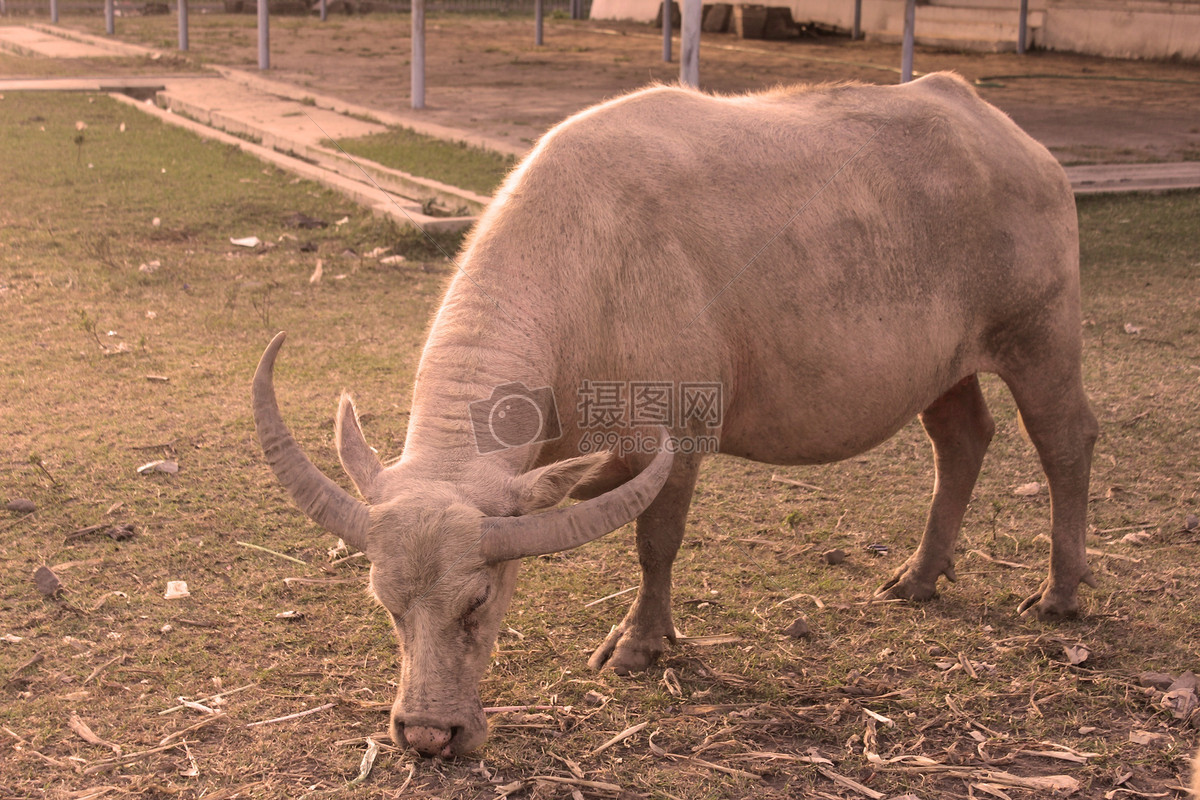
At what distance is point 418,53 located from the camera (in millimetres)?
14367

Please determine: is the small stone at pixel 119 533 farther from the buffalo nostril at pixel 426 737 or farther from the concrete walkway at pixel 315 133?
the concrete walkway at pixel 315 133

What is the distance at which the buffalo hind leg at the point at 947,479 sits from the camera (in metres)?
4.67

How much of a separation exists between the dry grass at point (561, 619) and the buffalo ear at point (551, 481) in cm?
91

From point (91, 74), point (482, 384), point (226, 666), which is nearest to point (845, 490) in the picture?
point (482, 384)

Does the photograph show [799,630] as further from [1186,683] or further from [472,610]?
[472,610]

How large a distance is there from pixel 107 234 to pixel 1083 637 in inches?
335

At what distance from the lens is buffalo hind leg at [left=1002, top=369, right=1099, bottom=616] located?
4.49 meters

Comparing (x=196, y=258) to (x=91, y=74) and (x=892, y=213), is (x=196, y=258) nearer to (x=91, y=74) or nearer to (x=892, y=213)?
(x=892, y=213)

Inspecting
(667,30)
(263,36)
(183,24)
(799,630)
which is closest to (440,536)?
(799,630)

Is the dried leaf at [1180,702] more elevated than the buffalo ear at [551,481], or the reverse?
the buffalo ear at [551,481]

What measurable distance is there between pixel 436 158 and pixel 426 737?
31.6 ft

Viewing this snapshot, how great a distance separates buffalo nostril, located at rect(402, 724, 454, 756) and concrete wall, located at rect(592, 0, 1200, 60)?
22.4m

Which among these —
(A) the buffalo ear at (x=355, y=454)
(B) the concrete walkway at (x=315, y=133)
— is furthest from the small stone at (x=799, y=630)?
(B) the concrete walkway at (x=315, y=133)

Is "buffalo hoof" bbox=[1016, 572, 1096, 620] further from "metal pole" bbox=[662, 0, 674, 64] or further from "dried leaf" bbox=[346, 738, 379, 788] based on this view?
"metal pole" bbox=[662, 0, 674, 64]
